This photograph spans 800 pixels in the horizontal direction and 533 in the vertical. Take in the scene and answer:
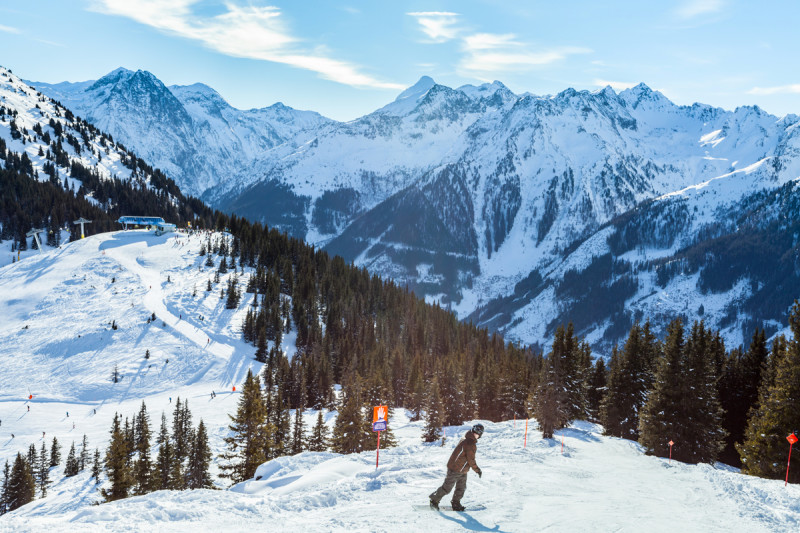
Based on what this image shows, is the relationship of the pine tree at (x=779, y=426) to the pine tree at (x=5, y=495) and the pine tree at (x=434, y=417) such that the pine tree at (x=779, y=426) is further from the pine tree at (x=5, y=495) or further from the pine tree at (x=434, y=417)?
the pine tree at (x=5, y=495)

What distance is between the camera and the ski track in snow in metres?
15.1

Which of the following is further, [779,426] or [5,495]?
[5,495]

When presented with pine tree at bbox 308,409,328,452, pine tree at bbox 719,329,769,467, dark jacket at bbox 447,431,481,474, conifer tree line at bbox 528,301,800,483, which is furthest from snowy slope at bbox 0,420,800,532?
pine tree at bbox 719,329,769,467

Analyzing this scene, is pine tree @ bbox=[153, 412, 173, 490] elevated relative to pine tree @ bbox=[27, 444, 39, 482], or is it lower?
elevated

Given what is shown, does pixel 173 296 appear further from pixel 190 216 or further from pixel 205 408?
pixel 190 216

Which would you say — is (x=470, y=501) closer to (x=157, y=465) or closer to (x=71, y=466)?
(x=157, y=465)

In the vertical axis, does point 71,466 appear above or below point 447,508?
below

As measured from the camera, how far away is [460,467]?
16.1 m

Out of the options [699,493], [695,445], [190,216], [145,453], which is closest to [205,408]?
[145,453]

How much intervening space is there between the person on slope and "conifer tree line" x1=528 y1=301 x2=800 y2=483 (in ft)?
74.9

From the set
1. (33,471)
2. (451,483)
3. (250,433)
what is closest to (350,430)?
(250,433)

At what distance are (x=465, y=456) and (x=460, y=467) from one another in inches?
16.8

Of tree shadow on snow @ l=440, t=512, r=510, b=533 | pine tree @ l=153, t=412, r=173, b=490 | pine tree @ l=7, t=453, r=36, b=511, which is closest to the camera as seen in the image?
tree shadow on snow @ l=440, t=512, r=510, b=533

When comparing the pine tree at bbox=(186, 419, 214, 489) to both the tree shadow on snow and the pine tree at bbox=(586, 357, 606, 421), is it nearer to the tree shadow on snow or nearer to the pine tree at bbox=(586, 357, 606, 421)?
the tree shadow on snow
